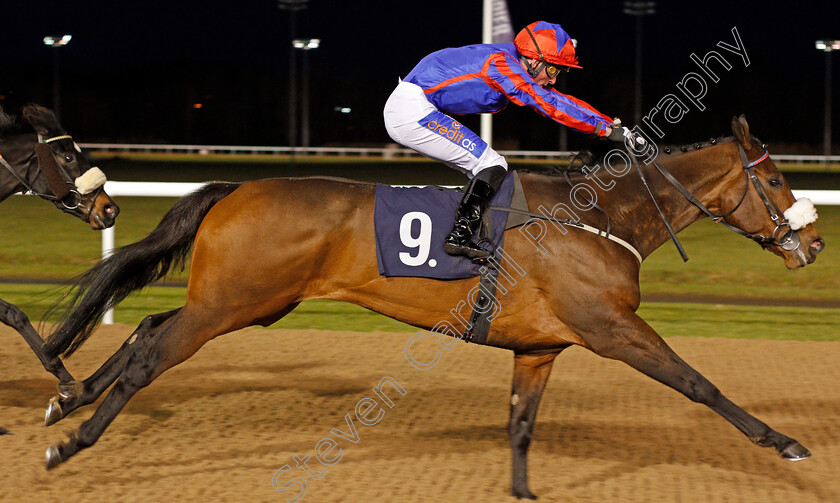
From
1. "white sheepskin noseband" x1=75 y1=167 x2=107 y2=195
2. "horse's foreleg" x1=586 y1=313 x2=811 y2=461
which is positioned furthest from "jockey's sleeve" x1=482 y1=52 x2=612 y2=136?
"white sheepskin noseband" x1=75 y1=167 x2=107 y2=195

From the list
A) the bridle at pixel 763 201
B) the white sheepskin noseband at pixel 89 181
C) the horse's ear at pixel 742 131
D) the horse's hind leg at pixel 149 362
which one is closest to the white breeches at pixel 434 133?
the bridle at pixel 763 201

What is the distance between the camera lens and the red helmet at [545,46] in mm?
3406

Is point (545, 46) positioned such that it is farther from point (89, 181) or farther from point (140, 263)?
point (89, 181)

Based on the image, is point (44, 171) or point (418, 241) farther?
point (44, 171)

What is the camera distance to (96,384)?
12.1ft

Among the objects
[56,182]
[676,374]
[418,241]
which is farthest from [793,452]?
[56,182]

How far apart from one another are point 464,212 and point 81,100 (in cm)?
6080

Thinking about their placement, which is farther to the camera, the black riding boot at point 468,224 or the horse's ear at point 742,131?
the horse's ear at point 742,131

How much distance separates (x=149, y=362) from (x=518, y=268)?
4.62 ft

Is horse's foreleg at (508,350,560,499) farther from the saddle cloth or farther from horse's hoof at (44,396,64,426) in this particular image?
horse's hoof at (44,396,64,426)

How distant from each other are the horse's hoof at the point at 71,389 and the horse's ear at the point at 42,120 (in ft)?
3.93

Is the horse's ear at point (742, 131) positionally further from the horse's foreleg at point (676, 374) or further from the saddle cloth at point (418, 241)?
the saddle cloth at point (418, 241)

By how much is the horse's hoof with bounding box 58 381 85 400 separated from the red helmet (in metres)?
2.23

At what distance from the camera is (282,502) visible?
313cm
